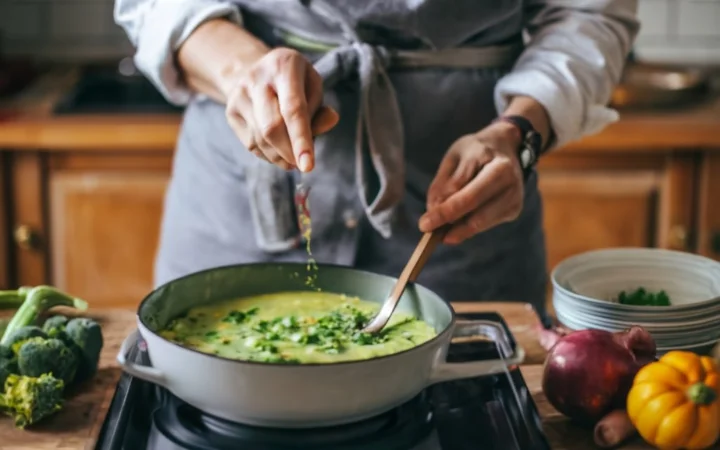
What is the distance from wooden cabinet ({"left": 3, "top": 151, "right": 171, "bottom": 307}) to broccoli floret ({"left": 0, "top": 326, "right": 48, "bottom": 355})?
1.16 metres

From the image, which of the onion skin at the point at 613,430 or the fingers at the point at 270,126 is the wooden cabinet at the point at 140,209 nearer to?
the fingers at the point at 270,126

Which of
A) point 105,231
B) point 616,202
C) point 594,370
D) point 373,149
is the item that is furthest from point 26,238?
point 594,370

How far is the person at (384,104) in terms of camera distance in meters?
1.27

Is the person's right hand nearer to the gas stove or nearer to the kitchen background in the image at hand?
the gas stove

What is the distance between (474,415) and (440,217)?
23 centimetres

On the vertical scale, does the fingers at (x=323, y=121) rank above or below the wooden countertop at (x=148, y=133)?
above

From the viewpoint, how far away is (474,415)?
896 mm

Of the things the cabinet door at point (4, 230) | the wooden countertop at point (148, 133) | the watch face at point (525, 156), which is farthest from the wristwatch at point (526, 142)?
the cabinet door at point (4, 230)

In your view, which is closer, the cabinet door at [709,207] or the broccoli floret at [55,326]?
the broccoli floret at [55,326]

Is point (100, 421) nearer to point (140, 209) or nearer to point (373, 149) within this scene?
point (373, 149)

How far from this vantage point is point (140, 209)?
2.16 m

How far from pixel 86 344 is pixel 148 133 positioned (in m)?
1.13

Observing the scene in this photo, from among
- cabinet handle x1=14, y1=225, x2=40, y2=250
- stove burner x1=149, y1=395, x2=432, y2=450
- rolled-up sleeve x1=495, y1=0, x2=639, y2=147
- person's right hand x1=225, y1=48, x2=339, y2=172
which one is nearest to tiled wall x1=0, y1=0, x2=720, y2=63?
cabinet handle x1=14, y1=225, x2=40, y2=250

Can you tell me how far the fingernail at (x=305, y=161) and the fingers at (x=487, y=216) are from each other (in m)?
0.22
